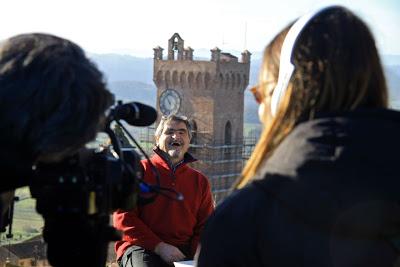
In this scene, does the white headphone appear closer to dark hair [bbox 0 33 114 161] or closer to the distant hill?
dark hair [bbox 0 33 114 161]

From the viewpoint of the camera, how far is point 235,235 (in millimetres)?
1279

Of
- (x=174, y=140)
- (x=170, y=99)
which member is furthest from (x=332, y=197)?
(x=170, y=99)

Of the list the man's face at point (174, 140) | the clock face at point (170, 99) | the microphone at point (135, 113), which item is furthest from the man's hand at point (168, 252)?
the clock face at point (170, 99)

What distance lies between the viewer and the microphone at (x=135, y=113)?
1633 millimetres

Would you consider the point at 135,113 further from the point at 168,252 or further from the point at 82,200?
the point at 168,252

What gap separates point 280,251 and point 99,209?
35 cm

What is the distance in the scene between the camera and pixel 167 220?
11.4 feet

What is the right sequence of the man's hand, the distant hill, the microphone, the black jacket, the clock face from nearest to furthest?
the black jacket
the microphone
the man's hand
the clock face
the distant hill

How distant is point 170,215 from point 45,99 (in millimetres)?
2237

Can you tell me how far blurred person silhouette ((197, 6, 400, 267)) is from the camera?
3.98ft

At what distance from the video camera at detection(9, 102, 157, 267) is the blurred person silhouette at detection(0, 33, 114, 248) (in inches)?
1.7

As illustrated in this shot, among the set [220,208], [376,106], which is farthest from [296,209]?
[376,106]

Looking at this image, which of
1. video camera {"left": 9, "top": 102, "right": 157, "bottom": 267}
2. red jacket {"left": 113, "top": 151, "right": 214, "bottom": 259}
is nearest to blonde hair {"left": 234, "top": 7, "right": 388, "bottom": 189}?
video camera {"left": 9, "top": 102, "right": 157, "bottom": 267}

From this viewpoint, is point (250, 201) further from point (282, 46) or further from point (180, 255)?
point (180, 255)
